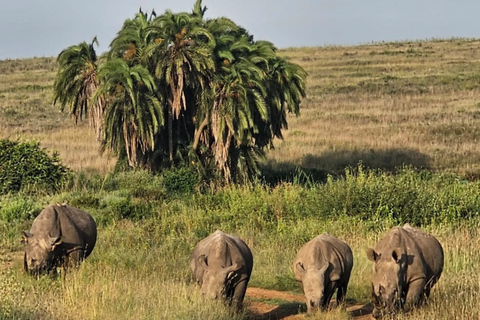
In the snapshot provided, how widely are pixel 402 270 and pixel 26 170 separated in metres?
15.3

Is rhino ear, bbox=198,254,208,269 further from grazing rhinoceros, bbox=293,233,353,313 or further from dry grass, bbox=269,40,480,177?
dry grass, bbox=269,40,480,177

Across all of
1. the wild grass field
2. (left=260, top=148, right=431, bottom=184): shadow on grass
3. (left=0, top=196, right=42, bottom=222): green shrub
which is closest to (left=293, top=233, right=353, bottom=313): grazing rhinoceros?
the wild grass field

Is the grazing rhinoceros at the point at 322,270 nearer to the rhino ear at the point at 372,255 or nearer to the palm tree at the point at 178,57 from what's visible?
the rhino ear at the point at 372,255

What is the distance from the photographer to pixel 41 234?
12875 millimetres

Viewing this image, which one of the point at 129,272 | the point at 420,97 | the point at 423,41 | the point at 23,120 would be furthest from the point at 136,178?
the point at 423,41

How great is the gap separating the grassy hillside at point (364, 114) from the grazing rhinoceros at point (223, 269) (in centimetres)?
1638

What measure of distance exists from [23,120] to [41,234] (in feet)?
113

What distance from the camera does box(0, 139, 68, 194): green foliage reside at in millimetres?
23000

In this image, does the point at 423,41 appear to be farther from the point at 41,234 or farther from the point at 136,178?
the point at 41,234

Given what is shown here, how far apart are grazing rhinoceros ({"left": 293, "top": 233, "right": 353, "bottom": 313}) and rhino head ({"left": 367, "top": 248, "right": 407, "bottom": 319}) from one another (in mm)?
635

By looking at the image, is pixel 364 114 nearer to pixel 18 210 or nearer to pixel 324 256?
pixel 18 210

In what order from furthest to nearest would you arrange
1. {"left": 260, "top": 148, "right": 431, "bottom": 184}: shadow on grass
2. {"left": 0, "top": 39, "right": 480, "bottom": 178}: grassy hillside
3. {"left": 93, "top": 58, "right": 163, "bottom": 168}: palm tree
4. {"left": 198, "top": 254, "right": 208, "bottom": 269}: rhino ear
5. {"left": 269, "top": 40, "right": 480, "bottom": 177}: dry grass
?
{"left": 269, "top": 40, "right": 480, "bottom": 177}: dry grass, {"left": 0, "top": 39, "right": 480, "bottom": 178}: grassy hillside, {"left": 260, "top": 148, "right": 431, "bottom": 184}: shadow on grass, {"left": 93, "top": 58, "right": 163, "bottom": 168}: palm tree, {"left": 198, "top": 254, "right": 208, "bottom": 269}: rhino ear

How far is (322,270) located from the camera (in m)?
10.8

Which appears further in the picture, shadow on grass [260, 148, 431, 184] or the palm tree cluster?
shadow on grass [260, 148, 431, 184]
